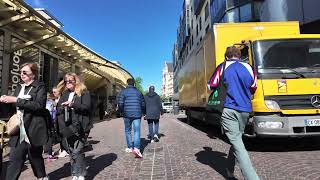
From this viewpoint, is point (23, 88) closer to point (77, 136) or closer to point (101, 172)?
point (77, 136)

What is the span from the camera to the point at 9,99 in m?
4.43

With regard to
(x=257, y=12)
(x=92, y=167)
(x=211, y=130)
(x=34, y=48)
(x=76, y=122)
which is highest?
(x=257, y=12)

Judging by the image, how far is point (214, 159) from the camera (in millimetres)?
7445

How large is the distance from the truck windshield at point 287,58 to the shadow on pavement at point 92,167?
11.9 feet

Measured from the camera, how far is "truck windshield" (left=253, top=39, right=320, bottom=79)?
8141mm

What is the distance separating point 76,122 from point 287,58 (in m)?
5.10

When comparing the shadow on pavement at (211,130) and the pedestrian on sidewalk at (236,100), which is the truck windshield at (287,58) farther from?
the shadow on pavement at (211,130)

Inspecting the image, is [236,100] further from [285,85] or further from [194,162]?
[285,85]

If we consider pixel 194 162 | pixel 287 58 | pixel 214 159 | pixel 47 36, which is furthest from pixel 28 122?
pixel 47 36

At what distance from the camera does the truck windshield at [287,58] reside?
8141 millimetres

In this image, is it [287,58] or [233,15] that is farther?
[233,15]

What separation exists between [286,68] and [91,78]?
24314 mm

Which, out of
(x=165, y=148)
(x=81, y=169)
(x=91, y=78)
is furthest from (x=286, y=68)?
(x=91, y=78)

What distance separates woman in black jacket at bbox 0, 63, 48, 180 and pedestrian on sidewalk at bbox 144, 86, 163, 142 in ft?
22.8
